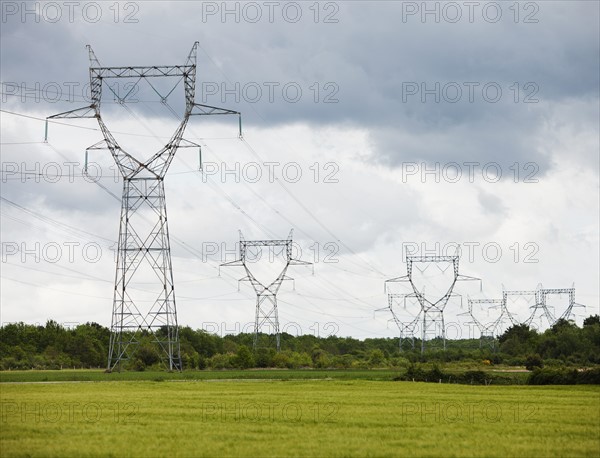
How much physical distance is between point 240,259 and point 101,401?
79.7 metres

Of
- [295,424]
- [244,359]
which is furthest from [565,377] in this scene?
[244,359]

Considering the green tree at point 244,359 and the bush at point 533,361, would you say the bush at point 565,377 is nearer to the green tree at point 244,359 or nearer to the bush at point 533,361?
the bush at point 533,361

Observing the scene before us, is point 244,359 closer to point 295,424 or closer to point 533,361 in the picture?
point 533,361

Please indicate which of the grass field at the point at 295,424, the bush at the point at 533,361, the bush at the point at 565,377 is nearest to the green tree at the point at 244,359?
the bush at the point at 533,361

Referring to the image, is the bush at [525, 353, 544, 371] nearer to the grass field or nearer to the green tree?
the green tree

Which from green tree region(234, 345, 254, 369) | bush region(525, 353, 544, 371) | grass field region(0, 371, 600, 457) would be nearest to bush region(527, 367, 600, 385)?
grass field region(0, 371, 600, 457)

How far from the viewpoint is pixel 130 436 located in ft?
143

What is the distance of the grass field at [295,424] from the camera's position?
3925 cm

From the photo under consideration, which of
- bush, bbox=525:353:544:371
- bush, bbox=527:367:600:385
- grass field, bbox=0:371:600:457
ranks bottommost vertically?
grass field, bbox=0:371:600:457

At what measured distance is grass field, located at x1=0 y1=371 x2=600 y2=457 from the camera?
39.2m

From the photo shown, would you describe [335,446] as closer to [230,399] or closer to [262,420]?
[262,420]

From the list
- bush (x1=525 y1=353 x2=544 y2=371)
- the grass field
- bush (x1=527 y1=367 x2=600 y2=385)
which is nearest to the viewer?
the grass field

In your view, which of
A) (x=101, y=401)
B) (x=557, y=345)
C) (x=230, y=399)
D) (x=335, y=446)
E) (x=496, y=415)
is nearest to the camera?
(x=335, y=446)

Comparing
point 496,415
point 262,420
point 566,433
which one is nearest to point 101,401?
point 262,420
